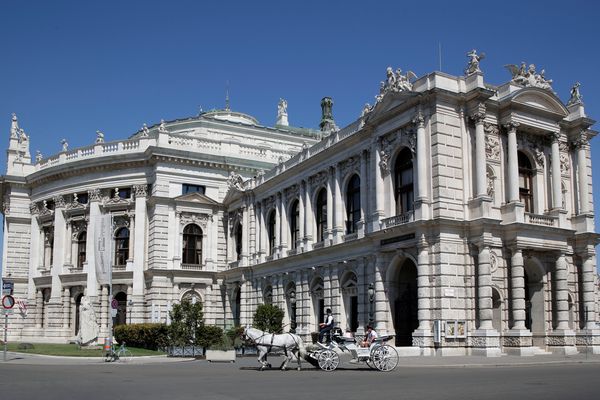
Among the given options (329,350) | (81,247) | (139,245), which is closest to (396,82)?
(329,350)

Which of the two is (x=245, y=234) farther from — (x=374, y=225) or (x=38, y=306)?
(x=38, y=306)

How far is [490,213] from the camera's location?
3541 centimetres

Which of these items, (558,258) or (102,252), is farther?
(102,252)

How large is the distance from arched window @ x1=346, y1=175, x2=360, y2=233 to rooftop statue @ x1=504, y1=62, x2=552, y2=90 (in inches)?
454

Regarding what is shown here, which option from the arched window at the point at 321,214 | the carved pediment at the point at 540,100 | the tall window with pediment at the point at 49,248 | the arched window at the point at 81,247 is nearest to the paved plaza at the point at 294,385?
the carved pediment at the point at 540,100

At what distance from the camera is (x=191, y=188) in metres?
60.7

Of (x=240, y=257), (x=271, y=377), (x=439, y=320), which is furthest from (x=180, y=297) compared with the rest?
(x=271, y=377)

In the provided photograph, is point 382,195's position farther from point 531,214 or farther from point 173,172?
point 173,172

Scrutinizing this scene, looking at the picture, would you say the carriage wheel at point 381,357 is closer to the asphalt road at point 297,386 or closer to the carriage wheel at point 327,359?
the asphalt road at point 297,386

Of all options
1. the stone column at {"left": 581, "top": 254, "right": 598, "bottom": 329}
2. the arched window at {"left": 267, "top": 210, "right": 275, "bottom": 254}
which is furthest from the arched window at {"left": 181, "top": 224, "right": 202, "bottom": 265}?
the stone column at {"left": 581, "top": 254, "right": 598, "bottom": 329}

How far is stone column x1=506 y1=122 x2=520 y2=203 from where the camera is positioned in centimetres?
3644

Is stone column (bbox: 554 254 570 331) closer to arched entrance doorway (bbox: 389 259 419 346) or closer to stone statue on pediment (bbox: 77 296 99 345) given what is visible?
arched entrance doorway (bbox: 389 259 419 346)

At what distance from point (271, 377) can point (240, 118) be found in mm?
56441

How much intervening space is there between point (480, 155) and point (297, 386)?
2123cm
